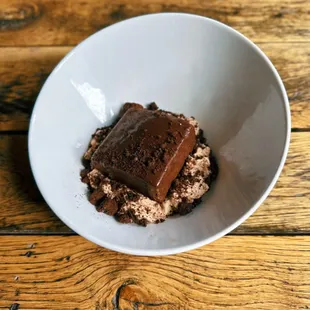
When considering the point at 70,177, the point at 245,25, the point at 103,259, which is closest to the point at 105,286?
the point at 103,259

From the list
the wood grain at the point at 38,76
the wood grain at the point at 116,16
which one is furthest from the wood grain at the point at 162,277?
the wood grain at the point at 116,16

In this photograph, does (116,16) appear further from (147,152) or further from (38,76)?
(147,152)

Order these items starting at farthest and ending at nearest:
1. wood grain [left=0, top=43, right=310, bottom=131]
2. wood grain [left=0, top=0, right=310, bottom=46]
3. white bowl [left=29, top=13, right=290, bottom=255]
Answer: wood grain [left=0, top=0, right=310, bottom=46] → wood grain [left=0, top=43, right=310, bottom=131] → white bowl [left=29, top=13, right=290, bottom=255]

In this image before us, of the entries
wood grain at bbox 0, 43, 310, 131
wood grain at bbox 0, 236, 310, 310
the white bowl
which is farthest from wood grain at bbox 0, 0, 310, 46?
wood grain at bbox 0, 236, 310, 310

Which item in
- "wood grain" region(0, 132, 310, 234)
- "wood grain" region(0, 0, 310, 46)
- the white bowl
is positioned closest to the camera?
the white bowl

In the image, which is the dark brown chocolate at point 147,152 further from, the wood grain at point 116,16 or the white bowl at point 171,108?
the wood grain at point 116,16

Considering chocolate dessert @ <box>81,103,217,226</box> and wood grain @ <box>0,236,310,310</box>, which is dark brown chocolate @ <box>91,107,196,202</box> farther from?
wood grain @ <box>0,236,310,310</box>
